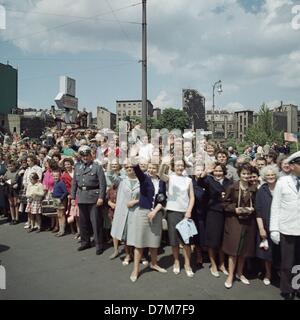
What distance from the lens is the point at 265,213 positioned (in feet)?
14.5

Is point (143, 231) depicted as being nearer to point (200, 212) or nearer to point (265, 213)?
point (200, 212)

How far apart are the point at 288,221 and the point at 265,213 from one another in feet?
1.58

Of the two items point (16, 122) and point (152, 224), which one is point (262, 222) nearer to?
point (152, 224)

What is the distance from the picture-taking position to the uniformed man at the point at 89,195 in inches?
232

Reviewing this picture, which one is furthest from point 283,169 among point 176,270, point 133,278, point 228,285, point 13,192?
point 13,192

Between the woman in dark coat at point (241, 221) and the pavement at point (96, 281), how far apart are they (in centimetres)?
31

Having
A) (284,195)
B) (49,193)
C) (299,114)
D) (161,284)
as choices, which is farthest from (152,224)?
(299,114)

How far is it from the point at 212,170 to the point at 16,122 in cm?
7146

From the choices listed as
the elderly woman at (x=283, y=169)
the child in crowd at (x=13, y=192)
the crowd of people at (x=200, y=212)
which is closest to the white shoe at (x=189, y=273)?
the crowd of people at (x=200, y=212)

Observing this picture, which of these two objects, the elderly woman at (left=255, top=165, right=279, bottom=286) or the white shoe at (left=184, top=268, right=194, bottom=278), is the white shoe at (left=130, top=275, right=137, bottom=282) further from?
the elderly woman at (left=255, top=165, right=279, bottom=286)

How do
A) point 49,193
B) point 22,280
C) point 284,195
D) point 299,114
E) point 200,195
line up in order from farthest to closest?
point 299,114
point 49,193
point 200,195
point 22,280
point 284,195

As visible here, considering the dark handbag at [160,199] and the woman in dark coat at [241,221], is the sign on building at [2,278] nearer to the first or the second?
the dark handbag at [160,199]

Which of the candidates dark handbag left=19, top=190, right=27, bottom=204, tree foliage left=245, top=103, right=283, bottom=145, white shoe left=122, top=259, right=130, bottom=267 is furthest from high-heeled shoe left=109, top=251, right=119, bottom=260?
tree foliage left=245, top=103, right=283, bottom=145

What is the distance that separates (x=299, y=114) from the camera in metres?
117
